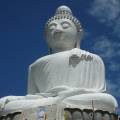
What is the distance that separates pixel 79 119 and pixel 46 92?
1067 millimetres

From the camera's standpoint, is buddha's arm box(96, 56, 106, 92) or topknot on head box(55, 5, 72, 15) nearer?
buddha's arm box(96, 56, 106, 92)

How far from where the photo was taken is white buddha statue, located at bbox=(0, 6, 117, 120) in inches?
344

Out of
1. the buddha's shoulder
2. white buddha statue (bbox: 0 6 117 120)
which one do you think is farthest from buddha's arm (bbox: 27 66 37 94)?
the buddha's shoulder

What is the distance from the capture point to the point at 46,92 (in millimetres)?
9320

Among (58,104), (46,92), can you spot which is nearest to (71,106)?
(58,104)

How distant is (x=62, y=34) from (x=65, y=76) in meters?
1.00

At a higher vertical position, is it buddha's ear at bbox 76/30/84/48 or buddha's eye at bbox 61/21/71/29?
buddha's eye at bbox 61/21/71/29

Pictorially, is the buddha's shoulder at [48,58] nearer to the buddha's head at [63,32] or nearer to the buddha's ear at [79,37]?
the buddha's head at [63,32]

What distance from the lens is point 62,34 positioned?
1012cm

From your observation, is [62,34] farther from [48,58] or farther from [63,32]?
[48,58]

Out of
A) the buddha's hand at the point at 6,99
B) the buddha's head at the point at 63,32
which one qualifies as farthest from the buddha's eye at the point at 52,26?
the buddha's hand at the point at 6,99

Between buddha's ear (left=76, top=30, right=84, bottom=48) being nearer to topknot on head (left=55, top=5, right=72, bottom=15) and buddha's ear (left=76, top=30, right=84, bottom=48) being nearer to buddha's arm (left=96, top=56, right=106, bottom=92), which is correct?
topknot on head (left=55, top=5, right=72, bottom=15)

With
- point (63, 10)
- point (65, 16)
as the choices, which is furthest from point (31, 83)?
point (63, 10)

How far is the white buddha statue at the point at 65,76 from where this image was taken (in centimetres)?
873
